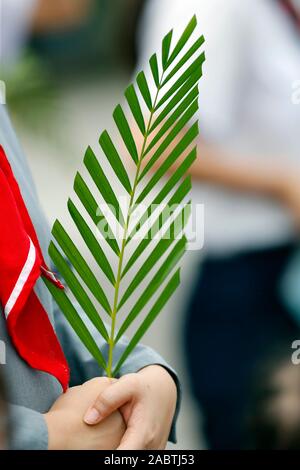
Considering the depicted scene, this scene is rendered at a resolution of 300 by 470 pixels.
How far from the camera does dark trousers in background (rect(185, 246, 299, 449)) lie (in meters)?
1.65

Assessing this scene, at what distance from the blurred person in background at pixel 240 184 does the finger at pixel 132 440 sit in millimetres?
850

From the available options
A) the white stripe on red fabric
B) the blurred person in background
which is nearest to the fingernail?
the white stripe on red fabric

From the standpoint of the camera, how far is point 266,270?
1660 millimetres

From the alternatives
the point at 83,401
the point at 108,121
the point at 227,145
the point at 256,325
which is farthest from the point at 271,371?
the point at 108,121

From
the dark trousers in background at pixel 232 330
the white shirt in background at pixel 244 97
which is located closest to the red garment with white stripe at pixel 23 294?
the white shirt in background at pixel 244 97

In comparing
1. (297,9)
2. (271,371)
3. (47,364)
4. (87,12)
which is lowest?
(271,371)

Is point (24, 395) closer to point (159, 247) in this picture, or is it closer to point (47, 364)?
point (47, 364)

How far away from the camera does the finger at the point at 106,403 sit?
0.72 metres

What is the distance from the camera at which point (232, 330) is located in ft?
5.55

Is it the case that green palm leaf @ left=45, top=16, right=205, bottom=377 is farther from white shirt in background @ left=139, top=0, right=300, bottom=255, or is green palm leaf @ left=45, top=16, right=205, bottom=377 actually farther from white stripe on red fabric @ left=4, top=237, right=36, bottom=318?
white shirt in background @ left=139, top=0, right=300, bottom=255

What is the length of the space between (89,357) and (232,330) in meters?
0.80

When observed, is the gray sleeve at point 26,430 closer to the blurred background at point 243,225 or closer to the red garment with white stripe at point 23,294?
the red garment with white stripe at point 23,294

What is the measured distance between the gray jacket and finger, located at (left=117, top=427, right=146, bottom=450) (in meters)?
0.06
